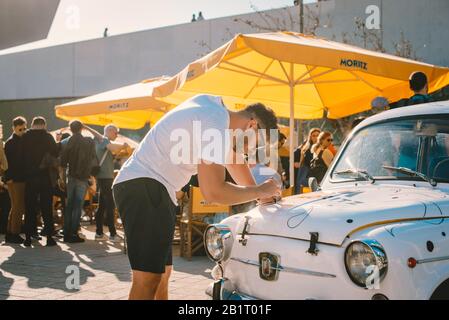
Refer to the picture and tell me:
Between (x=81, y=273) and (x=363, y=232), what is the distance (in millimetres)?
4537

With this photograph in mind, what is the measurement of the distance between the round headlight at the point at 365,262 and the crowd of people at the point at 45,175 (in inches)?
264

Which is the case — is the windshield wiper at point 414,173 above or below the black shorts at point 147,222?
above

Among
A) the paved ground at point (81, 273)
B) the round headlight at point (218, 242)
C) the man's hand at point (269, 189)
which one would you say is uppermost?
the man's hand at point (269, 189)

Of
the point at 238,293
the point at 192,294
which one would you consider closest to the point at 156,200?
the point at 238,293

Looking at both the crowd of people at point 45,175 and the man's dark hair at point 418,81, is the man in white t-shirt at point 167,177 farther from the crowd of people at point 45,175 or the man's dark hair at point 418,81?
the crowd of people at point 45,175

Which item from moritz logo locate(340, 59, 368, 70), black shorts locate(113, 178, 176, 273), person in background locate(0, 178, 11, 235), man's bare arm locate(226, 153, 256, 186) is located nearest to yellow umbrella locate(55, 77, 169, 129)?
person in background locate(0, 178, 11, 235)

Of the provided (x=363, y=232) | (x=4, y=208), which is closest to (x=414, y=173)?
(x=363, y=232)

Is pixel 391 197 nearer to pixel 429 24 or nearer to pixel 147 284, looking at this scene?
pixel 147 284

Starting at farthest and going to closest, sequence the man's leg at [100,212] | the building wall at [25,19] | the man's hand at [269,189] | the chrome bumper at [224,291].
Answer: the building wall at [25,19]
the man's leg at [100,212]
the chrome bumper at [224,291]
the man's hand at [269,189]

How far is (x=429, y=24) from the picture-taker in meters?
18.4

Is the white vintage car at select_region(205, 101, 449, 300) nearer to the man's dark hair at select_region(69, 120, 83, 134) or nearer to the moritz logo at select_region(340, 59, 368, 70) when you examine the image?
the moritz logo at select_region(340, 59, 368, 70)

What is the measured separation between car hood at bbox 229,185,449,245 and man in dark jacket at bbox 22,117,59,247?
5640 mm

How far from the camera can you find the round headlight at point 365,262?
2865mm

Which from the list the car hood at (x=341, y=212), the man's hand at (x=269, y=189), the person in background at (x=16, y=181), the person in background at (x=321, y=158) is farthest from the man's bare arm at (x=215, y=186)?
the person in background at (x=16, y=181)
